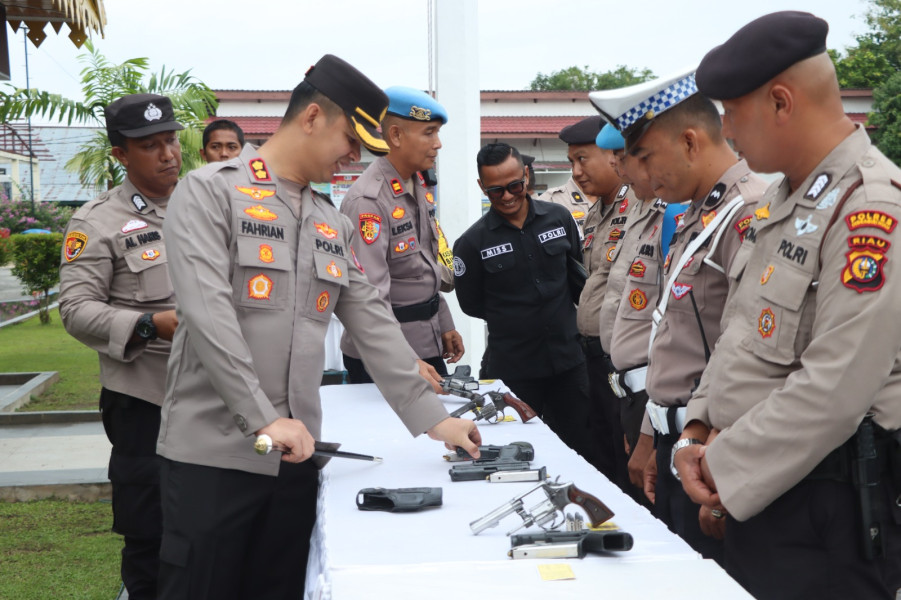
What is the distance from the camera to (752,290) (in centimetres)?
197

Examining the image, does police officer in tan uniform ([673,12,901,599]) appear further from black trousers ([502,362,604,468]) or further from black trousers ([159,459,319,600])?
black trousers ([502,362,604,468])

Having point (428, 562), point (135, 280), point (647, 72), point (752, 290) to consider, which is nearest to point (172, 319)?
point (135, 280)

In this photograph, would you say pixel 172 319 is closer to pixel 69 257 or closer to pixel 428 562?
pixel 69 257

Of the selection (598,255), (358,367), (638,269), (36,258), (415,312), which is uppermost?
(638,269)

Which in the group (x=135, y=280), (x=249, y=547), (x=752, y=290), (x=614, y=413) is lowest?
(x=614, y=413)

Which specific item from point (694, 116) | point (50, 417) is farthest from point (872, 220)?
point (50, 417)

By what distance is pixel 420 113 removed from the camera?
4047 millimetres

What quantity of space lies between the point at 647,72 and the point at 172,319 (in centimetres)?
5729

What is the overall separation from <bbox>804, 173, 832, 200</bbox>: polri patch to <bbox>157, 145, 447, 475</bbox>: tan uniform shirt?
1.26m

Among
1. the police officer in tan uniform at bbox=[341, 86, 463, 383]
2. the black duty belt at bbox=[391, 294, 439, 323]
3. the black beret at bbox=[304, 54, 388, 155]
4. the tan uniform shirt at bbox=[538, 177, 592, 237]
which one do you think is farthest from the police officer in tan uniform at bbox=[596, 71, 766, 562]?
the tan uniform shirt at bbox=[538, 177, 592, 237]

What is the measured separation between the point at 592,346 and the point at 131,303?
219 centimetres

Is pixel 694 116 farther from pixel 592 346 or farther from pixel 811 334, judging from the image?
pixel 592 346

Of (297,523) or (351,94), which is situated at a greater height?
(351,94)

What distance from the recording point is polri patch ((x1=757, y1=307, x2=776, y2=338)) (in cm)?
188
